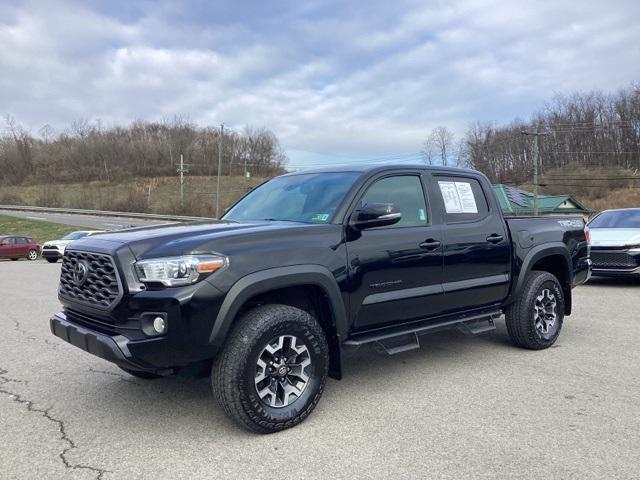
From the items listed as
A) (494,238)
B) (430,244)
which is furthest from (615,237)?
(430,244)

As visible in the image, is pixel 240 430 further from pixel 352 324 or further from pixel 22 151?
pixel 22 151

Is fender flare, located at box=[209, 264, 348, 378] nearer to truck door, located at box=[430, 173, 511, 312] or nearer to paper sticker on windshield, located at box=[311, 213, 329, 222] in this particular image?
paper sticker on windshield, located at box=[311, 213, 329, 222]

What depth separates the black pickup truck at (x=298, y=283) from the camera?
129 inches

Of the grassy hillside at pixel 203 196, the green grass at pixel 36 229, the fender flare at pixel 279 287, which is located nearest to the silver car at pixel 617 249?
the fender flare at pixel 279 287

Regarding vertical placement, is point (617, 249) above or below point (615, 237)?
→ below

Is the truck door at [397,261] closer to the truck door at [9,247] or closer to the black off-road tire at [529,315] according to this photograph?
the black off-road tire at [529,315]

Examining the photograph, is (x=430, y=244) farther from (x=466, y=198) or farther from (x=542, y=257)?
(x=542, y=257)

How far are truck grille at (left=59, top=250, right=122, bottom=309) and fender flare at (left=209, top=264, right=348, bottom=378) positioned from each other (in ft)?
2.22

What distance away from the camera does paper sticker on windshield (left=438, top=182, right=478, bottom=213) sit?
4.93 metres

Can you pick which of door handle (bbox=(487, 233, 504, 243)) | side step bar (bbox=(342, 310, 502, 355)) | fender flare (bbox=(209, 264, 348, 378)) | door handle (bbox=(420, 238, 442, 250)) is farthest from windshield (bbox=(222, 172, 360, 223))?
door handle (bbox=(487, 233, 504, 243))

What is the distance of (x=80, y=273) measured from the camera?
3.69m

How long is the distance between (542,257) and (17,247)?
26430mm

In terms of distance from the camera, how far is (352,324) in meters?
4.01

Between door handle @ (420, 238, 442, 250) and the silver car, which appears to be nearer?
door handle @ (420, 238, 442, 250)
